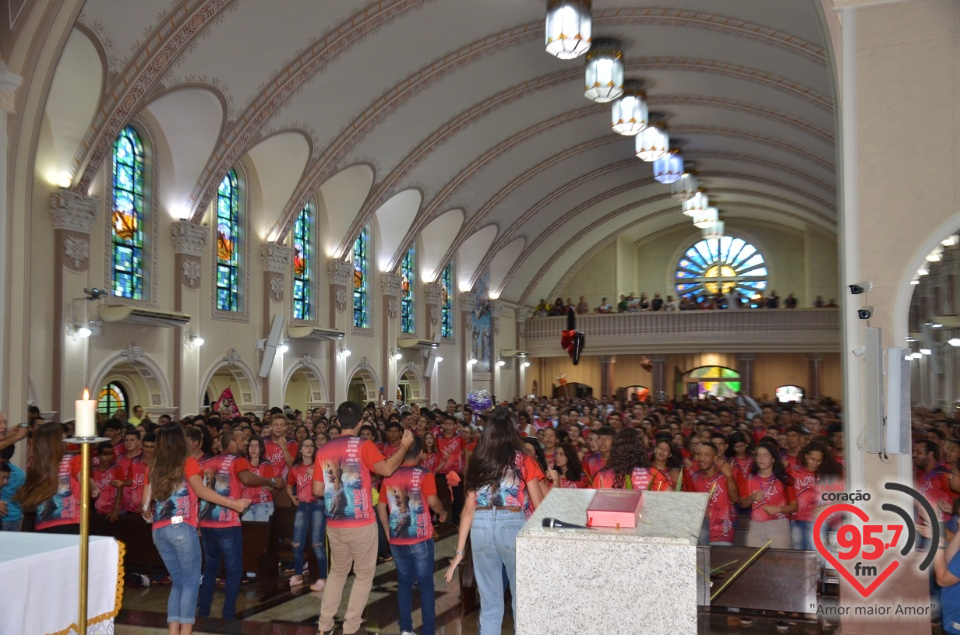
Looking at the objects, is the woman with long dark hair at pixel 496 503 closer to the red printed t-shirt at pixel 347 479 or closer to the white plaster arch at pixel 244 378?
the red printed t-shirt at pixel 347 479

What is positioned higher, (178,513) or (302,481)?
(178,513)

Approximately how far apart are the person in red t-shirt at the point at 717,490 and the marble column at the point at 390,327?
16.7 m

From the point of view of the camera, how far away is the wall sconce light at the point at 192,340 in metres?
16.2

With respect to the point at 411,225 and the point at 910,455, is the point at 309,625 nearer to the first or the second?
the point at 910,455

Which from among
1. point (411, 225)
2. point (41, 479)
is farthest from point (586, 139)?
point (41, 479)

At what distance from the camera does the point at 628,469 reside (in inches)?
230

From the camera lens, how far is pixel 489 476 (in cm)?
485

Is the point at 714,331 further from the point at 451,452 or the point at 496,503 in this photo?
the point at 496,503

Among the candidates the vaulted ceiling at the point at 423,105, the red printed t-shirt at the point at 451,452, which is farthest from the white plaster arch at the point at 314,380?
the red printed t-shirt at the point at 451,452

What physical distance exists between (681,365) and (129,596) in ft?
93.8

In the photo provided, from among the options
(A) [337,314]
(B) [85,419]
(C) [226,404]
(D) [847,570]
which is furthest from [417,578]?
(A) [337,314]

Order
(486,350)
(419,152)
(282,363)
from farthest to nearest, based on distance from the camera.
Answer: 1. (486,350)
2. (419,152)
3. (282,363)

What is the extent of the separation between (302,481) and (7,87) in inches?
207

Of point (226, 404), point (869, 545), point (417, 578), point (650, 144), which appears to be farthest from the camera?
point (650, 144)
